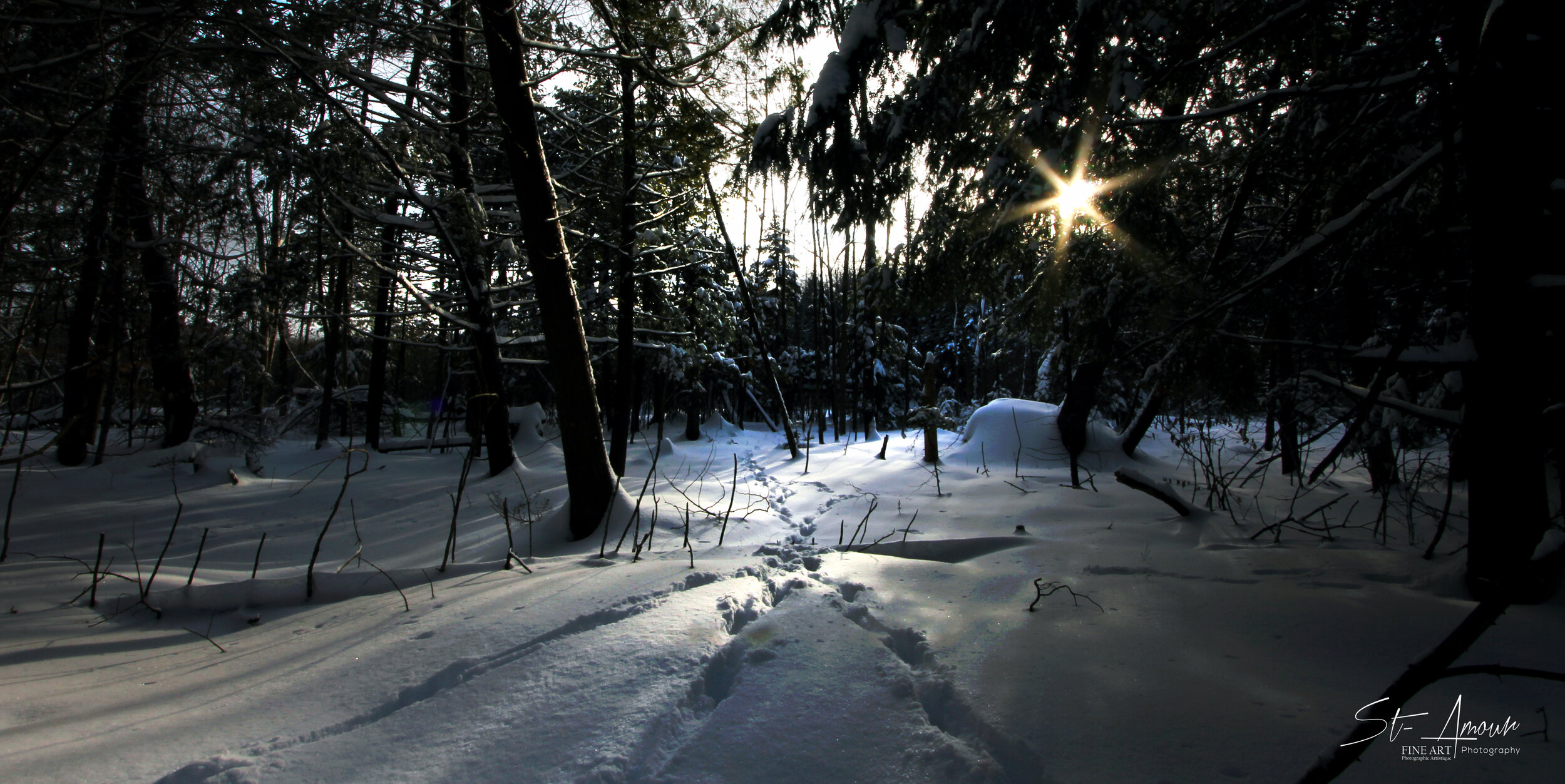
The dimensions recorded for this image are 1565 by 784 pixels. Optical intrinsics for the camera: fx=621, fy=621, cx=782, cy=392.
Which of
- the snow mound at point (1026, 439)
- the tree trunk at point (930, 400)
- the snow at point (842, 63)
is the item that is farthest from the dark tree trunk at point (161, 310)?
the snow mound at point (1026, 439)

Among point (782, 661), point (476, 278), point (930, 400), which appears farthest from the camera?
point (930, 400)

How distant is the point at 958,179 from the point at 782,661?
396 centimetres

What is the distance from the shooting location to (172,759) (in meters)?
1.81

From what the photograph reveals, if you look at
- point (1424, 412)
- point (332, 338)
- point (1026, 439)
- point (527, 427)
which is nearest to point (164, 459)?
point (527, 427)

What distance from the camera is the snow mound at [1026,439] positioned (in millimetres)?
10375

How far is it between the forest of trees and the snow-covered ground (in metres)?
0.67

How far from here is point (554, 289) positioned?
5.16 m

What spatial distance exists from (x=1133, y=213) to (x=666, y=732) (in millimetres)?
4527

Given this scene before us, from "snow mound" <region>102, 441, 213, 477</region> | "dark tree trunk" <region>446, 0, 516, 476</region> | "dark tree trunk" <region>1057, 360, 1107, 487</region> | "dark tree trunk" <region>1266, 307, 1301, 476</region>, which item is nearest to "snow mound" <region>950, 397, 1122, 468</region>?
"dark tree trunk" <region>1057, 360, 1107, 487</region>

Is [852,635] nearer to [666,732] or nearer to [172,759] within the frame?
[666,732]

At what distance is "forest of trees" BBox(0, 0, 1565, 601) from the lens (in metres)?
2.85

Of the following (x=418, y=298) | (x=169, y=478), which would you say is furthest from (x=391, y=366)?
(x=418, y=298)

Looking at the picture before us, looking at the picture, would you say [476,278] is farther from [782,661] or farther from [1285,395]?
[1285,395]

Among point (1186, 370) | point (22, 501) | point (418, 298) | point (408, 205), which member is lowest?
point (22, 501)
